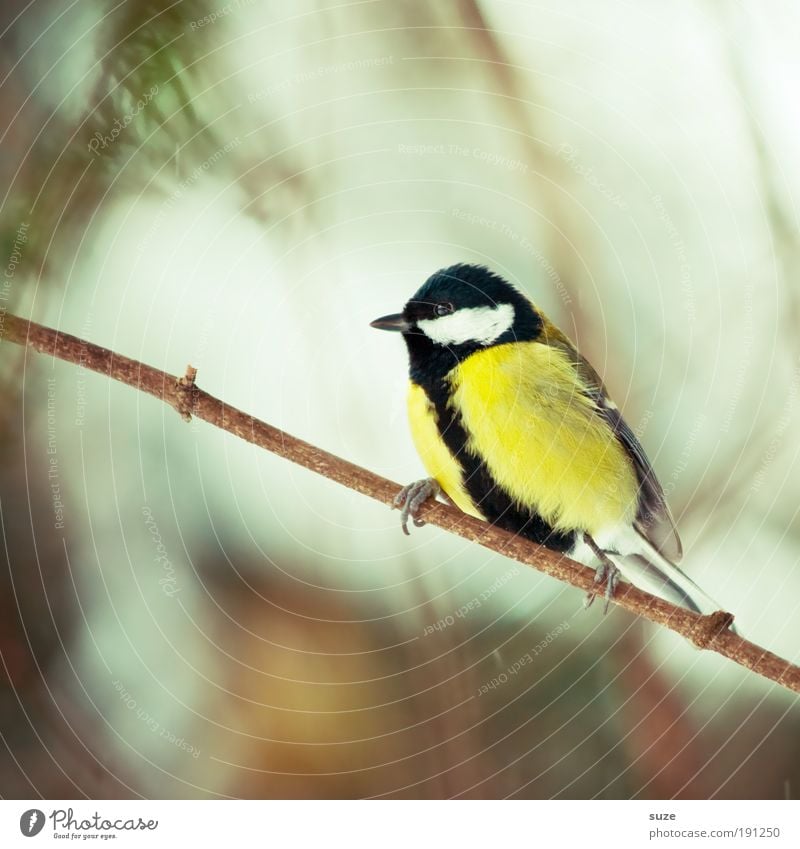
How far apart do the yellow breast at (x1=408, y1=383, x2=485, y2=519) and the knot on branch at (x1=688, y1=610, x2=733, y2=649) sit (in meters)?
0.22

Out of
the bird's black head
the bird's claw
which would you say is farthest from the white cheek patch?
the bird's claw

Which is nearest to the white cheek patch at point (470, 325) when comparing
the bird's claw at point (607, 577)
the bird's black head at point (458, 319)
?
the bird's black head at point (458, 319)

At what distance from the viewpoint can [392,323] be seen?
739 mm

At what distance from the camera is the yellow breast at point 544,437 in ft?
2.42

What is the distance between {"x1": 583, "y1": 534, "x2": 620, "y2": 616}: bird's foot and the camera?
74 cm

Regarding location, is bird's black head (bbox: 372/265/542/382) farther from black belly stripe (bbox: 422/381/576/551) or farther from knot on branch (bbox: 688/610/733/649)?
knot on branch (bbox: 688/610/733/649)

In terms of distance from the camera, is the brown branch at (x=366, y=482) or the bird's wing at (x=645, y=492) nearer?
the brown branch at (x=366, y=482)

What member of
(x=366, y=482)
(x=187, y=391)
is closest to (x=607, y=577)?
(x=366, y=482)

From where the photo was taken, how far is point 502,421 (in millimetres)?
737

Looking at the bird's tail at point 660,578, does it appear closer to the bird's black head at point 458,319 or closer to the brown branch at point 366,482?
the brown branch at point 366,482

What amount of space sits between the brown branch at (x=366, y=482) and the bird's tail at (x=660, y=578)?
52 millimetres

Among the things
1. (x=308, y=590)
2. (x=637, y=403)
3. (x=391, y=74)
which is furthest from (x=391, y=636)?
(x=391, y=74)
